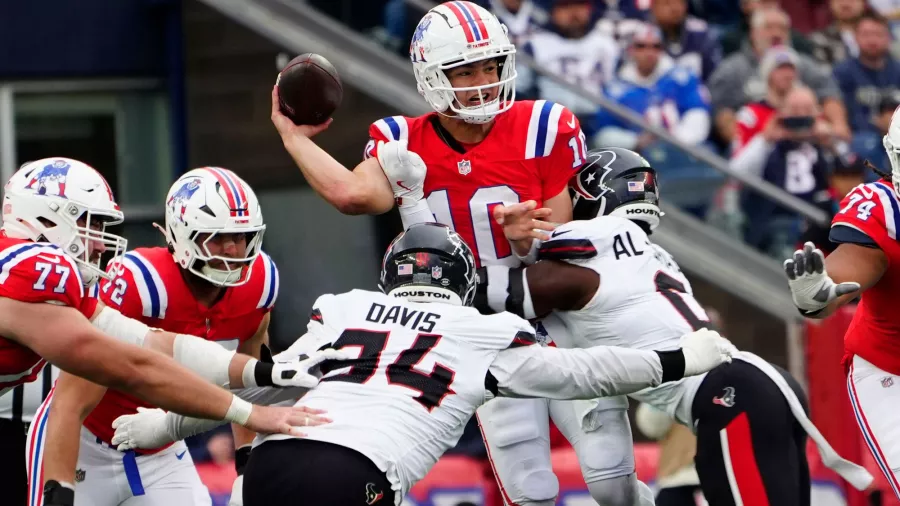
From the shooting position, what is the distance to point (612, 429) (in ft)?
17.2

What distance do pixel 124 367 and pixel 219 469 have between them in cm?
353

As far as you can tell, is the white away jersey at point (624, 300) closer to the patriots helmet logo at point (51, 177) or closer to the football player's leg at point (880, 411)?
the football player's leg at point (880, 411)

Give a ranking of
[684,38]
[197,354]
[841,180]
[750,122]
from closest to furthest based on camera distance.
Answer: [197,354], [841,180], [750,122], [684,38]

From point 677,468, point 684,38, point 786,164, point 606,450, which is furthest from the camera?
point 684,38

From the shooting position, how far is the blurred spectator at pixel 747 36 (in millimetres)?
9867

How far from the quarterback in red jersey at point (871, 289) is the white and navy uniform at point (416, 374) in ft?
2.12

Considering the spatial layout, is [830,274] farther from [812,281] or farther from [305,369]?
[305,369]

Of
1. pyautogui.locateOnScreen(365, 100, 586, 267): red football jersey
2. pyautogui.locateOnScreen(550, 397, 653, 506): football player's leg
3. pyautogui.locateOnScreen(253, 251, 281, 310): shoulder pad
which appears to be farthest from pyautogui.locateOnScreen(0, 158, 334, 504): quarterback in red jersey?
pyautogui.locateOnScreen(550, 397, 653, 506): football player's leg

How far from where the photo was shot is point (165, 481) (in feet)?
16.4

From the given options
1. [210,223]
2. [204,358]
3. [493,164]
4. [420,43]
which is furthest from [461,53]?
[204,358]

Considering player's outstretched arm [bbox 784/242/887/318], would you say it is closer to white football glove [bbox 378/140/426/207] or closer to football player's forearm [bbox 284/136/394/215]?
white football glove [bbox 378/140/426/207]

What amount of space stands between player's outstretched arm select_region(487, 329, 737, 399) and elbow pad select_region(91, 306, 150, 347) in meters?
1.14

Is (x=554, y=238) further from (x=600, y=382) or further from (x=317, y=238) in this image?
(x=317, y=238)

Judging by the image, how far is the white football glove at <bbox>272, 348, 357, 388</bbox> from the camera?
423 centimetres
